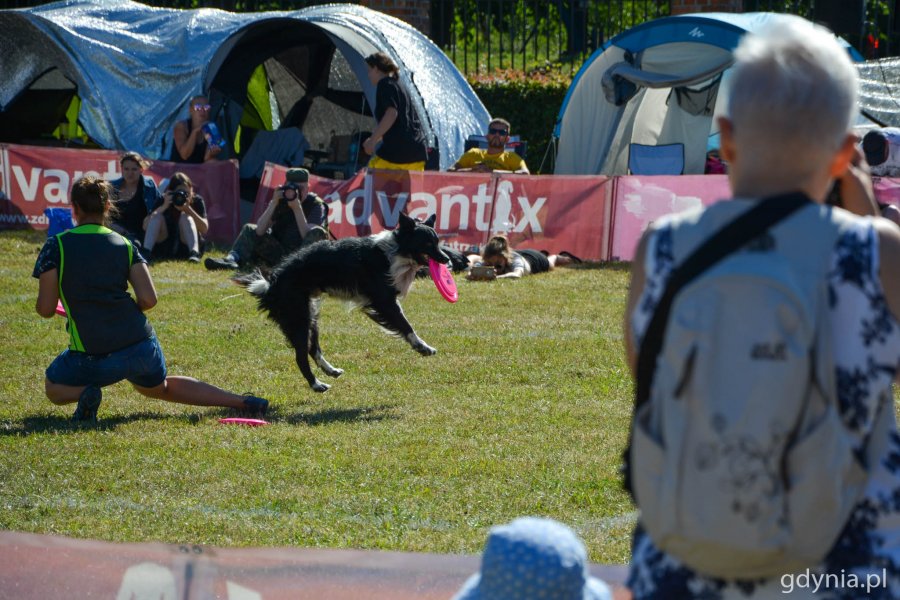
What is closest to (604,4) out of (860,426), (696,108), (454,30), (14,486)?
(454,30)

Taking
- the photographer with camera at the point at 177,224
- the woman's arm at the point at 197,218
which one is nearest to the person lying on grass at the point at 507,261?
the woman's arm at the point at 197,218

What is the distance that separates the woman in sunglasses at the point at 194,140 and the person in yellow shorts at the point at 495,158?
10.6ft

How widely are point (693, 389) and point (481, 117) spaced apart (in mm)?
15057

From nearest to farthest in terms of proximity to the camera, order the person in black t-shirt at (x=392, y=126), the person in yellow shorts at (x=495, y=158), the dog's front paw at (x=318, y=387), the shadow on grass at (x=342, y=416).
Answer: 1. the shadow on grass at (x=342, y=416)
2. the dog's front paw at (x=318, y=387)
3. the person in black t-shirt at (x=392, y=126)
4. the person in yellow shorts at (x=495, y=158)

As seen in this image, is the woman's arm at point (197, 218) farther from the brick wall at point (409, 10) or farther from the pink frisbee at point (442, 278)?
the brick wall at point (409, 10)

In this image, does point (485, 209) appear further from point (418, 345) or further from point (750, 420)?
point (750, 420)

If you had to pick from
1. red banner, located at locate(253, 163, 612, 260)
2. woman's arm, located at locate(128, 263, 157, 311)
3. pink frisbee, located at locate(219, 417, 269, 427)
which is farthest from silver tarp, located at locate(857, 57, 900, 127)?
woman's arm, located at locate(128, 263, 157, 311)

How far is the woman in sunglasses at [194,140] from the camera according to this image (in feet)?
47.4

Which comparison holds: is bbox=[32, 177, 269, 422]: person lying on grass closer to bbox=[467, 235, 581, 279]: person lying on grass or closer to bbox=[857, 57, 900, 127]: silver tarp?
bbox=[467, 235, 581, 279]: person lying on grass

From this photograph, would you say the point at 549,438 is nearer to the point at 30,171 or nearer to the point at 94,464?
the point at 94,464

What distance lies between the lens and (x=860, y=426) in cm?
178

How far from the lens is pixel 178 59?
15672mm

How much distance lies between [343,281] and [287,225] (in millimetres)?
4323

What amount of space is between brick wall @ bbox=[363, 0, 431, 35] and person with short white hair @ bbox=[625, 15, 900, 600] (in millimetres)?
17322
